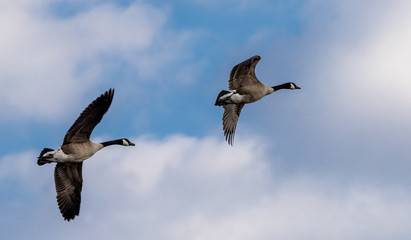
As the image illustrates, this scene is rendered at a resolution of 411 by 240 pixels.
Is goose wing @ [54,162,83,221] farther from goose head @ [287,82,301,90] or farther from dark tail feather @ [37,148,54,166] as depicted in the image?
goose head @ [287,82,301,90]

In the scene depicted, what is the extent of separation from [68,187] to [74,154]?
1637 mm

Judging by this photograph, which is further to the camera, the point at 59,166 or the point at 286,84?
the point at 286,84

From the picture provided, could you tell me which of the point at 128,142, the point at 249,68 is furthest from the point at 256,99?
the point at 128,142

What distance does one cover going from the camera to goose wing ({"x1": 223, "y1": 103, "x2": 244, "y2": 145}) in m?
31.5

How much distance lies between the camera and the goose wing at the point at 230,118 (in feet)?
103

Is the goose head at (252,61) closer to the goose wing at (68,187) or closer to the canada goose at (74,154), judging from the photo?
the canada goose at (74,154)

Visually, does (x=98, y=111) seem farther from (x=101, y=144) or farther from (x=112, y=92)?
(x=101, y=144)

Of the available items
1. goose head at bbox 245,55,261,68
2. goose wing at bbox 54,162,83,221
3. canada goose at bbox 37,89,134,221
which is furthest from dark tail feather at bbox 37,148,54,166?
goose head at bbox 245,55,261,68

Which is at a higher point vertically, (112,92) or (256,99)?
(256,99)

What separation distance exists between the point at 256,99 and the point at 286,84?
9.68ft

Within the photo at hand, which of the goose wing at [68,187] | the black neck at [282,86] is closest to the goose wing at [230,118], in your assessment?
the black neck at [282,86]

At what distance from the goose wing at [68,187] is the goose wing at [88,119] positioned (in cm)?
153

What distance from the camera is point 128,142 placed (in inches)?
1138

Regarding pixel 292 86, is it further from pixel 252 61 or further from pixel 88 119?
pixel 88 119
